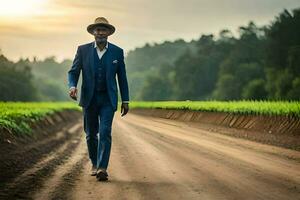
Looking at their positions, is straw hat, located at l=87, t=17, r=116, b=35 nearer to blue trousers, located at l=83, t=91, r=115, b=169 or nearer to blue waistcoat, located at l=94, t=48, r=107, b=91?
blue waistcoat, located at l=94, t=48, r=107, b=91

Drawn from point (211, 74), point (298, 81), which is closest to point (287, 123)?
point (298, 81)

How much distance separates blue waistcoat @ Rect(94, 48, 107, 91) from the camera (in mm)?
8562

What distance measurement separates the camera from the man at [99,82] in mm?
8445

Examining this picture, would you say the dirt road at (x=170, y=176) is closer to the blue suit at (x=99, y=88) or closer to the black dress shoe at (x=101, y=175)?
the black dress shoe at (x=101, y=175)

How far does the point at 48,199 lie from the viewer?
20.3ft

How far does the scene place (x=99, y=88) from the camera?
28.1 ft

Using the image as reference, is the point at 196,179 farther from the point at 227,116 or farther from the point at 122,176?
the point at 227,116

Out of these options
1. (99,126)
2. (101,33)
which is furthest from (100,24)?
(99,126)

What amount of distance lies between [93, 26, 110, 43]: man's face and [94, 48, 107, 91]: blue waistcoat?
28cm

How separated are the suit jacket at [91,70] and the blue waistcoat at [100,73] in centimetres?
6

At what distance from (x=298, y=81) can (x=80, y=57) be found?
52724 millimetres

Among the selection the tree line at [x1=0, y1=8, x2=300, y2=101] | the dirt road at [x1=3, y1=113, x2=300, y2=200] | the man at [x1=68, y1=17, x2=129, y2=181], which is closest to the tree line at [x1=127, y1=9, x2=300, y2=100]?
the tree line at [x1=0, y1=8, x2=300, y2=101]

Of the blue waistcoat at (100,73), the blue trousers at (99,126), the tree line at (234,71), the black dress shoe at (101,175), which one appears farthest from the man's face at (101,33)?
the tree line at (234,71)

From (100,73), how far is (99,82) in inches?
5.9
